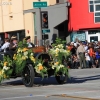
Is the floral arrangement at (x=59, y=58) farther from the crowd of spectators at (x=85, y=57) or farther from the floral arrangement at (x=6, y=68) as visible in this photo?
the crowd of spectators at (x=85, y=57)

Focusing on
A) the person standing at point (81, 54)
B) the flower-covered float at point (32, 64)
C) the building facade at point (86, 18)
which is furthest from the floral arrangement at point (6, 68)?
the building facade at point (86, 18)

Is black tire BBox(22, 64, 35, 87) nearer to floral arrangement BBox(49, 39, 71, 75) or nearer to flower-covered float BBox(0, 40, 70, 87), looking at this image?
flower-covered float BBox(0, 40, 70, 87)

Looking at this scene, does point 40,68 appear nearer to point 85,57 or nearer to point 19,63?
point 19,63

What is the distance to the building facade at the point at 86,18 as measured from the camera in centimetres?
3969

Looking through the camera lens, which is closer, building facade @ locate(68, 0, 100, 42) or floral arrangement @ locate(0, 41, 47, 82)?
floral arrangement @ locate(0, 41, 47, 82)

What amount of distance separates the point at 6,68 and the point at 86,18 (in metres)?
25.1

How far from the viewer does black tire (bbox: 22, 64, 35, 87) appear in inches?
593

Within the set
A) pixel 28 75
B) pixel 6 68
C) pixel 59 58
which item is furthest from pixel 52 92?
pixel 6 68

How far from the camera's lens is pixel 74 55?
29094mm

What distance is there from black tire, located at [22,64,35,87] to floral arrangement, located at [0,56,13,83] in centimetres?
52

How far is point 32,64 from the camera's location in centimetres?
1540

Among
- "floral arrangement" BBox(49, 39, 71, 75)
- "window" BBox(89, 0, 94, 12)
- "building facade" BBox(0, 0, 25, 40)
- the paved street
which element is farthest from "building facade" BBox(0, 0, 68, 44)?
the paved street

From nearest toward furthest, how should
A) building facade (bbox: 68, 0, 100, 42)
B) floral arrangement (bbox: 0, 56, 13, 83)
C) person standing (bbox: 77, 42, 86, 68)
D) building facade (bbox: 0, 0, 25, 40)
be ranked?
1. floral arrangement (bbox: 0, 56, 13, 83)
2. person standing (bbox: 77, 42, 86, 68)
3. building facade (bbox: 68, 0, 100, 42)
4. building facade (bbox: 0, 0, 25, 40)

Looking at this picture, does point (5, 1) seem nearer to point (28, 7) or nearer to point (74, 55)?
point (28, 7)
